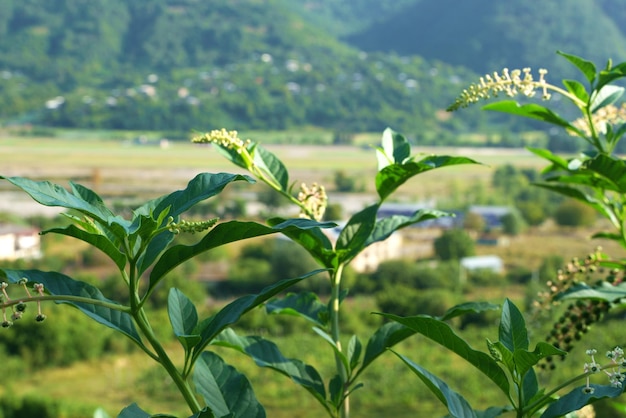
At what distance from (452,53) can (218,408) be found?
3812cm

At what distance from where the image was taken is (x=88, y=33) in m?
38.2

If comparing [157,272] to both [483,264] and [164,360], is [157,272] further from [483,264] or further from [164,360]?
[483,264]

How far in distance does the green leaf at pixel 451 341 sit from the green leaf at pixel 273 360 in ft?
0.49

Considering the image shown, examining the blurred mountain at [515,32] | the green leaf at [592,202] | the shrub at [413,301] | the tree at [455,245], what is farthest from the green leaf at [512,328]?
the blurred mountain at [515,32]

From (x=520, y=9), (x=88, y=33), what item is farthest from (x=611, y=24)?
(x=88, y=33)

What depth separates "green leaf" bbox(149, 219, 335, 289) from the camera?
44cm

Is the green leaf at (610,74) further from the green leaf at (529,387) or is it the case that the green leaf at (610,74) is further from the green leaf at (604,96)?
the green leaf at (529,387)

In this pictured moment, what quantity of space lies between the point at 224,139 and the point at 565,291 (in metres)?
0.29

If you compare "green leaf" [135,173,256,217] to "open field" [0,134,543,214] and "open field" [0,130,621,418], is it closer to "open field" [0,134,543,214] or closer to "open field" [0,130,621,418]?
"open field" [0,130,621,418]

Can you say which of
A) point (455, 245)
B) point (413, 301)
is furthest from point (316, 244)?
point (455, 245)

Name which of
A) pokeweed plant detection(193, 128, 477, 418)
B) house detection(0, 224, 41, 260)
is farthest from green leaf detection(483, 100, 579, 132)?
house detection(0, 224, 41, 260)

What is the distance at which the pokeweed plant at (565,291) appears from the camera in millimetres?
441

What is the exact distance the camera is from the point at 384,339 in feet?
1.94

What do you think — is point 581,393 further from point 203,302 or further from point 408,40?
point 408,40
